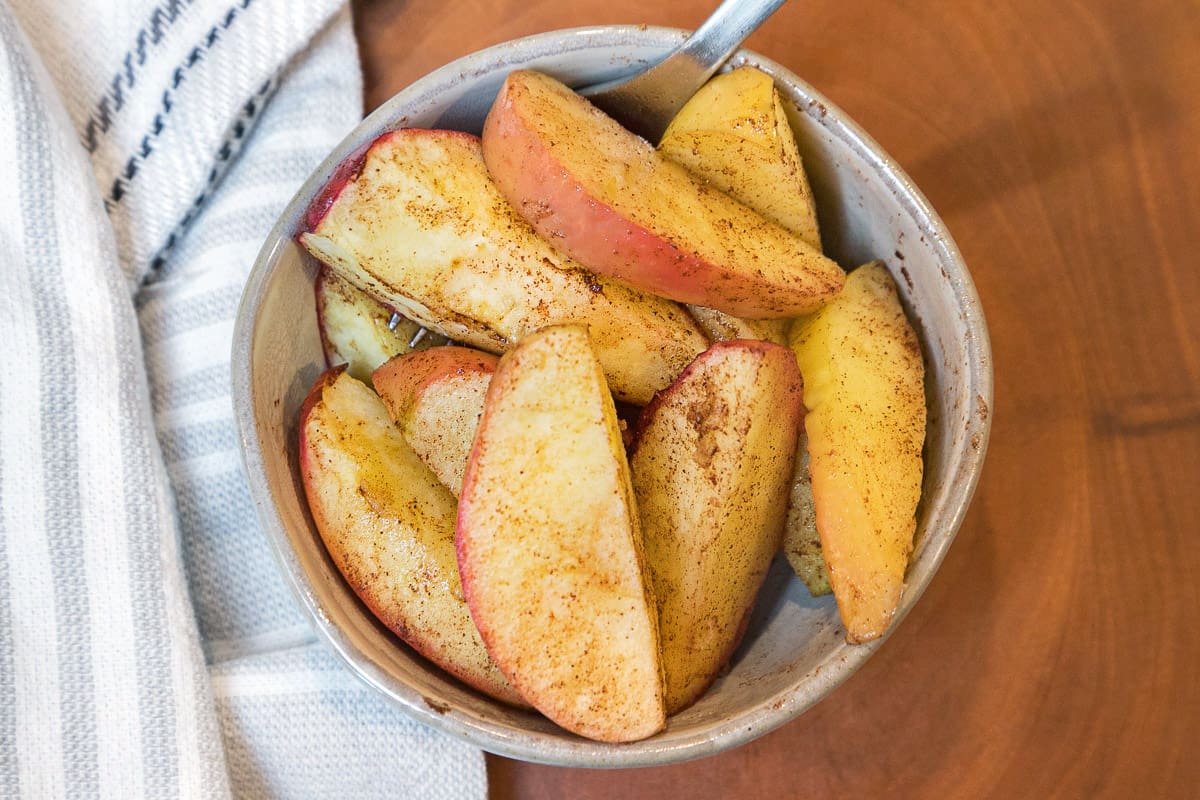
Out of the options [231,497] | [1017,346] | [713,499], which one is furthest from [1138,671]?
[231,497]

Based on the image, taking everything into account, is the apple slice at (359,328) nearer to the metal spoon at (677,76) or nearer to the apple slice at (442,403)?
the apple slice at (442,403)

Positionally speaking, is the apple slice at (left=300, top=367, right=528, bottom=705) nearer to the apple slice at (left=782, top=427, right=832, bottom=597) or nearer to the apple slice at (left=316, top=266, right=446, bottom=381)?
the apple slice at (left=316, top=266, right=446, bottom=381)

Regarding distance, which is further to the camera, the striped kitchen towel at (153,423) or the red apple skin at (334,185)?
the striped kitchen towel at (153,423)

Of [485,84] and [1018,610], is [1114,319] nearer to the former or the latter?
[1018,610]

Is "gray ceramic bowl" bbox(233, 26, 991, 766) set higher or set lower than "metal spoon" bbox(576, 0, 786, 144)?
lower

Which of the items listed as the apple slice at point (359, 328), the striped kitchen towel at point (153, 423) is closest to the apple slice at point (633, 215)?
the apple slice at point (359, 328)

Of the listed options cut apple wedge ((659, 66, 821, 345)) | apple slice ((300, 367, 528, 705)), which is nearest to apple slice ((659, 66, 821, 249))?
cut apple wedge ((659, 66, 821, 345))
